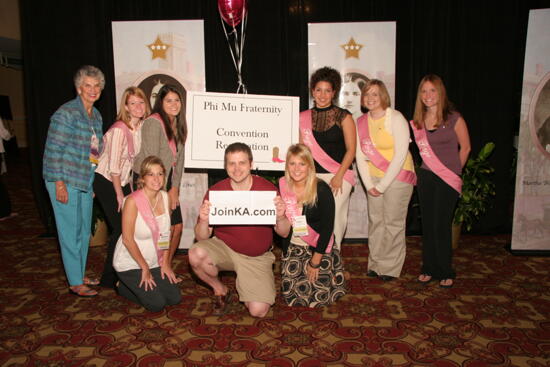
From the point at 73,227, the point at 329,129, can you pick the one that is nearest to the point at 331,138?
the point at 329,129

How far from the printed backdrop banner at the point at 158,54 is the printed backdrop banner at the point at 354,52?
3.65 feet

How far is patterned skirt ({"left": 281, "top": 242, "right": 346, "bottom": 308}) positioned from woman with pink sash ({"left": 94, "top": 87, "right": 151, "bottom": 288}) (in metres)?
1.22

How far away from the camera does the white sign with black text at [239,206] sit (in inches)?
92.7

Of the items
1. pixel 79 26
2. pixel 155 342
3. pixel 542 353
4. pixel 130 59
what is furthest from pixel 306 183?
pixel 79 26

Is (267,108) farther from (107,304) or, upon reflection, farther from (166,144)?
(107,304)

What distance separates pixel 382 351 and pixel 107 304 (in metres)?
1.84

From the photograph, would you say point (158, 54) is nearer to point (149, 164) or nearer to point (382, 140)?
point (149, 164)

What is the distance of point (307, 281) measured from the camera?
270 centimetres

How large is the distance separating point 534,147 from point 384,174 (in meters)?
1.56

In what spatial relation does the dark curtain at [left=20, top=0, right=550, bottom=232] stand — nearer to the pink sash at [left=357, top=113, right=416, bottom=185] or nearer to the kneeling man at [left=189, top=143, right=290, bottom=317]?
the pink sash at [left=357, top=113, right=416, bottom=185]

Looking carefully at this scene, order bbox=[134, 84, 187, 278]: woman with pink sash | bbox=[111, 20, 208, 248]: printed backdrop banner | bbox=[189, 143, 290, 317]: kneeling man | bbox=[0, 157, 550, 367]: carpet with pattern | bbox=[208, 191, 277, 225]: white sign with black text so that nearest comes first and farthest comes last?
bbox=[0, 157, 550, 367]: carpet with pattern
bbox=[208, 191, 277, 225]: white sign with black text
bbox=[189, 143, 290, 317]: kneeling man
bbox=[134, 84, 187, 278]: woman with pink sash
bbox=[111, 20, 208, 248]: printed backdrop banner

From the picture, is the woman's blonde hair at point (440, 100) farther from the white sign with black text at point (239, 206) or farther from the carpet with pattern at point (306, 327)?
the white sign with black text at point (239, 206)

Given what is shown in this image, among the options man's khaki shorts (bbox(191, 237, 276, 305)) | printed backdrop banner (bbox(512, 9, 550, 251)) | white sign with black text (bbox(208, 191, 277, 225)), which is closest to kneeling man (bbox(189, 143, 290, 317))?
man's khaki shorts (bbox(191, 237, 276, 305))

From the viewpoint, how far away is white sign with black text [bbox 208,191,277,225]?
2354 mm
